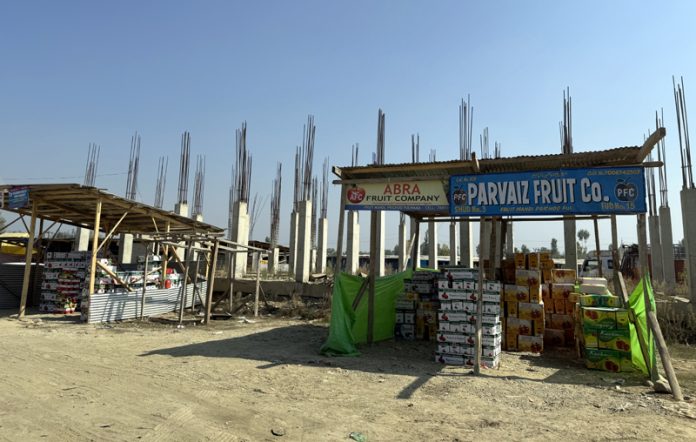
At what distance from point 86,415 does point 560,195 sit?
26.2ft

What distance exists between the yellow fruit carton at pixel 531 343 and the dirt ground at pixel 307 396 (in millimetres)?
323

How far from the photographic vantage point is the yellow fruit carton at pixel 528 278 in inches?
366

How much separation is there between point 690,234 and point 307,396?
11.4 metres

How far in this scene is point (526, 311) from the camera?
9.28 meters

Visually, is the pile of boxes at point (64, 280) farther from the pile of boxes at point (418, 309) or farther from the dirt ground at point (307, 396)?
the pile of boxes at point (418, 309)

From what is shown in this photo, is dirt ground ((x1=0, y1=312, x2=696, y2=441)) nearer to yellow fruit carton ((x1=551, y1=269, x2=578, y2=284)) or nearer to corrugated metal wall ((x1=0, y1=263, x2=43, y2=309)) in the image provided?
yellow fruit carton ((x1=551, y1=269, x2=578, y2=284))

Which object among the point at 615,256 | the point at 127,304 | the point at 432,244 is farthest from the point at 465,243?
the point at 127,304

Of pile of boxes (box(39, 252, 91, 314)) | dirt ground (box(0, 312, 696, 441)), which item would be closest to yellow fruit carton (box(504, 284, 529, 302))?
dirt ground (box(0, 312, 696, 441))

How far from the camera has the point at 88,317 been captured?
41.4 ft

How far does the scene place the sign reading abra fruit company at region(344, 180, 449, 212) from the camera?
8906mm

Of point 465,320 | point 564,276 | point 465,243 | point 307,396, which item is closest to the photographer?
point 307,396

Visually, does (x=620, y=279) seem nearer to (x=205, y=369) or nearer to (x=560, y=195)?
(x=560, y=195)

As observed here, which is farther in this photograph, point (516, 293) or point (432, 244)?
point (432, 244)

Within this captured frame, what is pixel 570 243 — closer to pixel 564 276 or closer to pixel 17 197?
pixel 564 276
